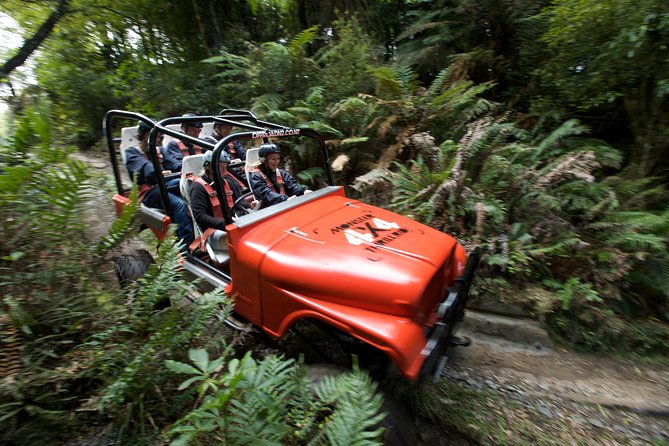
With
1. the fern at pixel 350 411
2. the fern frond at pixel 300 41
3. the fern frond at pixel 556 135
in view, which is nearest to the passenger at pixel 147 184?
the fern at pixel 350 411

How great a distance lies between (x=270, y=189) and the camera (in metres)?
3.77

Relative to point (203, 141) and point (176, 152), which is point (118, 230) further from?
point (176, 152)

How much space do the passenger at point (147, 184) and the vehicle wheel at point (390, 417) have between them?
2.43 meters

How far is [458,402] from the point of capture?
8.59ft

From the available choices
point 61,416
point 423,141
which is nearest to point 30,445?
point 61,416

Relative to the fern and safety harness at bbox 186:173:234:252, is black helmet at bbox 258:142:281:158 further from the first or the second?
the fern

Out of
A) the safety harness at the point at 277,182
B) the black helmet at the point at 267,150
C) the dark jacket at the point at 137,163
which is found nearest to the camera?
the black helmet at the point at 267,150

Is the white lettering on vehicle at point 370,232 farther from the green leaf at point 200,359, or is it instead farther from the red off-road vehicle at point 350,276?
the green leaf at point 200,359

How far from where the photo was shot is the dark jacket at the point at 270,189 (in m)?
3.61

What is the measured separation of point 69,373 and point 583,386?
3.53 meters

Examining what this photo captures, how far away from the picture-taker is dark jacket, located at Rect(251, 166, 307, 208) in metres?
3.61

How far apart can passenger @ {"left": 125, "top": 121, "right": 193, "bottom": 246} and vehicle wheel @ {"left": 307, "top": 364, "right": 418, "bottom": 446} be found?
243cm

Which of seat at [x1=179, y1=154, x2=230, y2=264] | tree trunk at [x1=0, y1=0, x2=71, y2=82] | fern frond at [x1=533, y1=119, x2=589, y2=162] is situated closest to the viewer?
seat at [x1=179, y1=154, x2=230, y2=264]

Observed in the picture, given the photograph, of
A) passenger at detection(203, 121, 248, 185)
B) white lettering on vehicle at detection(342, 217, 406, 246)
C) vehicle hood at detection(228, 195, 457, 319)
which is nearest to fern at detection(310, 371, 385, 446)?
vehicle hood at detection(228, 195, 457, 319)
